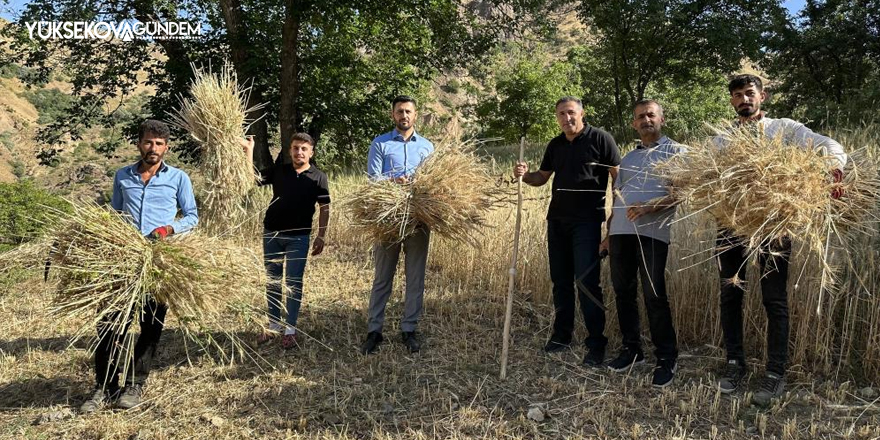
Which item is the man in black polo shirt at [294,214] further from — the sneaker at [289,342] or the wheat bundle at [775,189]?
the wheat bundle at [775,189]

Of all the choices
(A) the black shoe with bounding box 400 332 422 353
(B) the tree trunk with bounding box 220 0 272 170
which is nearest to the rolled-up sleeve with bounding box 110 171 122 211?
(A) the black shoe with bounding box 400 332 422 353

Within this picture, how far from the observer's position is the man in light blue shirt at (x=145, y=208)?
3109 mm

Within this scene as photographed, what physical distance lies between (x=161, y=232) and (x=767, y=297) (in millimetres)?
3294

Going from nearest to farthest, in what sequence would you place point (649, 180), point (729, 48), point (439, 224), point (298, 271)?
point (649, 180) → point (439, 224) → point (298, 271) → point (729, 48)

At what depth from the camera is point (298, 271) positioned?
3.84 m

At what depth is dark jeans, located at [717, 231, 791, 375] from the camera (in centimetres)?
294

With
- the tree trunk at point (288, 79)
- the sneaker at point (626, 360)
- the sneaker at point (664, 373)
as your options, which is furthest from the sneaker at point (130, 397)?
the tree trunk at point (288, 79)

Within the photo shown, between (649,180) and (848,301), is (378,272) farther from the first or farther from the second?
(848,301)

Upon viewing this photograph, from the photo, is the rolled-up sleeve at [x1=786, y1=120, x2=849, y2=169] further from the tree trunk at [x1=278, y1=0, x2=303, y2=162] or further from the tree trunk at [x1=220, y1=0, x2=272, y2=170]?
the tree trunk at [x1=220, y1=0, x2=272, y2=170]

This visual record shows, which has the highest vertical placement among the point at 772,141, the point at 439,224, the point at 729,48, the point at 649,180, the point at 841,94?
the point at 729,48

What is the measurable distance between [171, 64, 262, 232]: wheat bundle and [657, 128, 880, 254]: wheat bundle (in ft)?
9.01

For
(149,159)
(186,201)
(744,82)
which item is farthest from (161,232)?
(744,82)

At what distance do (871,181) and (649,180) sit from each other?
1.04 meters

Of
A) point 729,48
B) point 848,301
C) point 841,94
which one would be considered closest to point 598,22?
point 729,48
